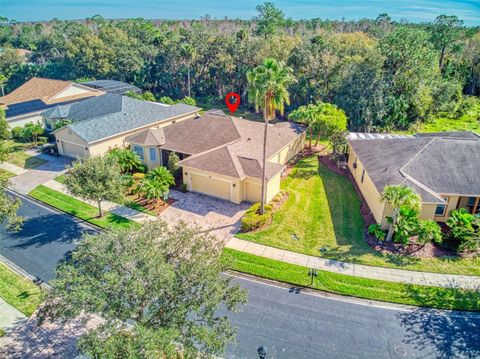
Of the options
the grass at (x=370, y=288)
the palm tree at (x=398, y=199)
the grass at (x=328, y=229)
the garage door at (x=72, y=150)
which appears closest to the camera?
the grass at (x=370, y=288)

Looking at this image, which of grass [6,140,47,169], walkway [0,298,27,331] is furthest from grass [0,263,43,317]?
grass [6,140,47,169]

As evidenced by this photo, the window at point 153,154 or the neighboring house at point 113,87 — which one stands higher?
the neighboring house at point 113,87

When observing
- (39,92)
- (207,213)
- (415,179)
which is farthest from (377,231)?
(39,92)

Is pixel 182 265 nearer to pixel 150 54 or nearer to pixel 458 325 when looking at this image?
pixel 458 325

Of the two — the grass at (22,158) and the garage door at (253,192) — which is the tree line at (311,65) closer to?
the garage door at (253,192)

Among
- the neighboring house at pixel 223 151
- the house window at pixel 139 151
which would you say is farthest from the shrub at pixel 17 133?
the house window at pixel 139 151

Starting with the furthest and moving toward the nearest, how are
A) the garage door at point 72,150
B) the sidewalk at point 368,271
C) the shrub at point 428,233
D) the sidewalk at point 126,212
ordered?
the garage door at point 72,150 → the sidewalk at point 126,212 → the shrub at point 428,233 → the sidewalk at point 368,271
